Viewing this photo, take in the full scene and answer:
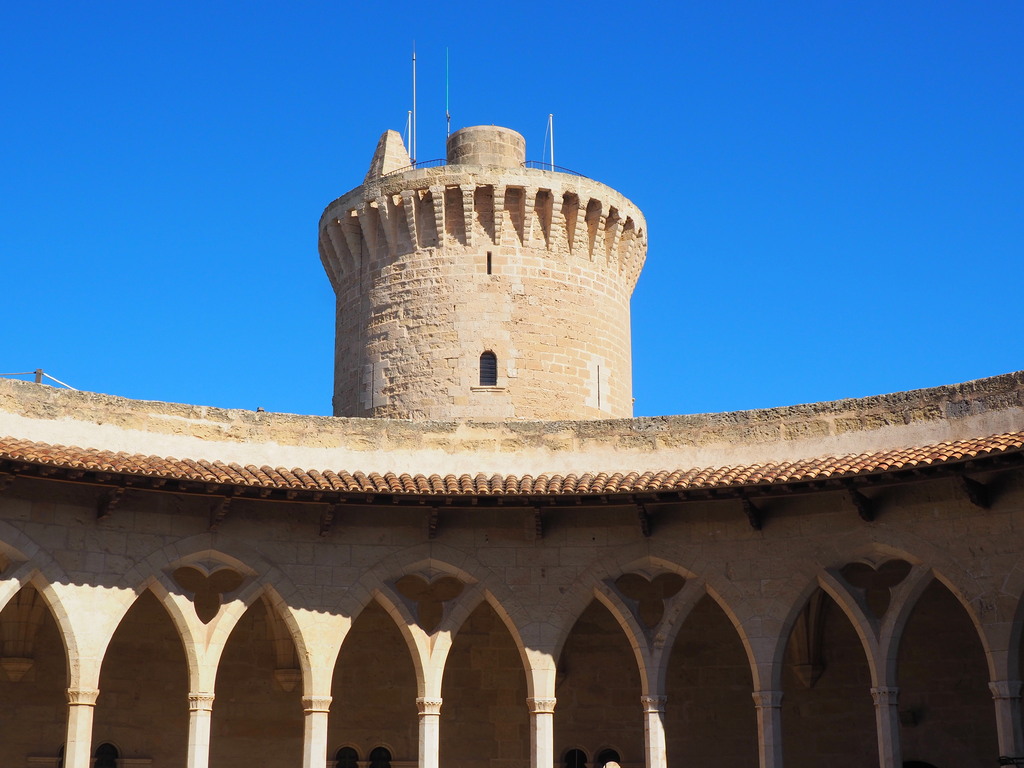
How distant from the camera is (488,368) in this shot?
28109mm

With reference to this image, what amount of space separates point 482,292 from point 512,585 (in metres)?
9.45

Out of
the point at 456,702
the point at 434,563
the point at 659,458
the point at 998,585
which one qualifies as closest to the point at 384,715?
the point at 456,702

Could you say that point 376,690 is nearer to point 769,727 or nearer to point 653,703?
point 653,703

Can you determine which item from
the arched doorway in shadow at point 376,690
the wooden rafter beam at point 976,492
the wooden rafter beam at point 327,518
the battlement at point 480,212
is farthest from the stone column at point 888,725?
the battlement at point 480,212

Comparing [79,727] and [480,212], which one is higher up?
[480,212]

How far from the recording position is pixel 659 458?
21891 millimetres

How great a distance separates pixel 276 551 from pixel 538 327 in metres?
9.98

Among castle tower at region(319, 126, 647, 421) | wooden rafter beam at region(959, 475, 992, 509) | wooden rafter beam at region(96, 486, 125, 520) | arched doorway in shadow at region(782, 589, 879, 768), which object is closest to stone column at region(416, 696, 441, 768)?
wooden rafter beam at region(96, 486, 125, 520)

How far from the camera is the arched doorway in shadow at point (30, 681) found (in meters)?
21.2

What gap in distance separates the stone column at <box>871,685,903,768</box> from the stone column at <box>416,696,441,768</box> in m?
5.78

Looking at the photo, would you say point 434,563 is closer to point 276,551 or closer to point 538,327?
point 276,551

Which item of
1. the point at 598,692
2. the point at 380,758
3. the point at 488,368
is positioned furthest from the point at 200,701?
the point at 488,368

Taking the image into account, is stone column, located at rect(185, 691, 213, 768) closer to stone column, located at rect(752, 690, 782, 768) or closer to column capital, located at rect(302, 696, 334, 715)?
column capital, located at rect(302, 696, 334, 715)

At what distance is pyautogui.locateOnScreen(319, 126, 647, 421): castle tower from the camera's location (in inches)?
1107
